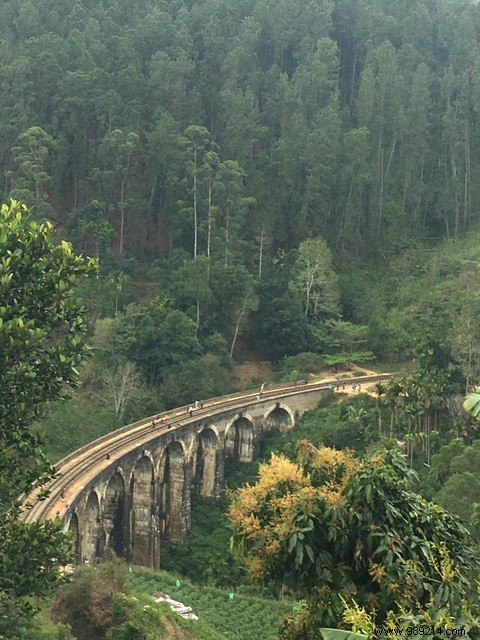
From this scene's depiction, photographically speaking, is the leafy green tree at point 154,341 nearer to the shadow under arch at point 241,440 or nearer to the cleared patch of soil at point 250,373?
the shadow under arch at point 241,440

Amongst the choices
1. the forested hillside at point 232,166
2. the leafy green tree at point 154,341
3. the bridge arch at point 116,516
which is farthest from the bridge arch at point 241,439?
the bridge arch at point 116,516

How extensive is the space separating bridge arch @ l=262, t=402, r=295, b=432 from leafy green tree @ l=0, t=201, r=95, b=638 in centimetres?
3451

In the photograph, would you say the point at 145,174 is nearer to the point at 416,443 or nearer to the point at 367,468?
the point at 416,443

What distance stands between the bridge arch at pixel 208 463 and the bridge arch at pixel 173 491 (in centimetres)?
307

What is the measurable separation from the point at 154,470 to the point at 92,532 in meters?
7.09

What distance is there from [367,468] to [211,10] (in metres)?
71.9

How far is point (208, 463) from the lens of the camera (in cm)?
4750

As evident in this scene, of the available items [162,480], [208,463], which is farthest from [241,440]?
[162,480]

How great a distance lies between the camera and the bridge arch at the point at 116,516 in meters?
37.7

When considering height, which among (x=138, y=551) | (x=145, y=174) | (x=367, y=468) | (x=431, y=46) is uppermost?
(x=431, y=46)

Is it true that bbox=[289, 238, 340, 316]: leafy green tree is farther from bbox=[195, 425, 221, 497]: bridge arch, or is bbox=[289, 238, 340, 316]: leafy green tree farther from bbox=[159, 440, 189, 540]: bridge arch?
bbox=[159, 440, 189, 540]: bridge arch

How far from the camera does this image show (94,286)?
5556cm

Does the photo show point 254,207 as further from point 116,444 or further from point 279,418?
point 116,444

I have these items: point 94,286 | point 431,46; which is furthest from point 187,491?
point 431,46
